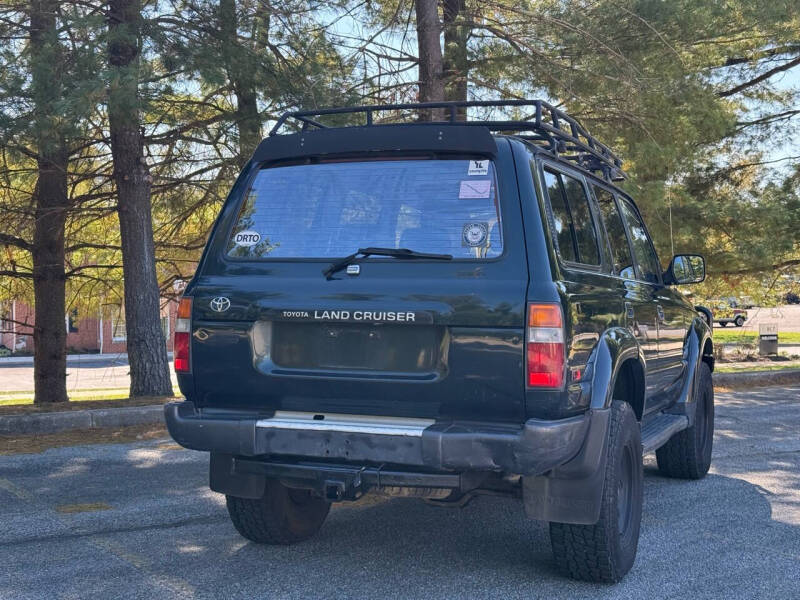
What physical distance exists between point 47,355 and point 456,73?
25.6ft

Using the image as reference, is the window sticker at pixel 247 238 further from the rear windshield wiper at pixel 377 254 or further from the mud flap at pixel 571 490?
the mud flap at pixel 571 490

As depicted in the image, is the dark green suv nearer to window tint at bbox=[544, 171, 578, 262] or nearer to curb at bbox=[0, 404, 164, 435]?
window tint at bbox=[544, 171, 578, 262]

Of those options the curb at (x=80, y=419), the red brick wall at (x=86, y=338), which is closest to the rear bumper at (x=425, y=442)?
the curb at (x=80, y=419)

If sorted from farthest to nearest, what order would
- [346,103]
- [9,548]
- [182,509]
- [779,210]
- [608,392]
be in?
1. [779,210]
2. [346,103]
3. [182,509]
4. [9,548]
5. [608,392]

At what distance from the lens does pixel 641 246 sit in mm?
6270

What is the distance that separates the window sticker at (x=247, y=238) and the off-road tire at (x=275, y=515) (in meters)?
1.24

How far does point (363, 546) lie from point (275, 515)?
53 cm

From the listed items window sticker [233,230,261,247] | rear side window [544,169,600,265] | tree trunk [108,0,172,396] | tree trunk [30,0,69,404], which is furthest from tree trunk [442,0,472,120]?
window sticker [233,230,261,247]

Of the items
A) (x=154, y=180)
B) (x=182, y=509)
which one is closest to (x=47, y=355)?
(x=154, y=180)

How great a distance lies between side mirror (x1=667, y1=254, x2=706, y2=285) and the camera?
660 cm

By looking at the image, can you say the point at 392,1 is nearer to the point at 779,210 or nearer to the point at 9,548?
the point at 779,210

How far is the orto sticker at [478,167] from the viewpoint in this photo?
4215 mm

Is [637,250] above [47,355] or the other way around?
above

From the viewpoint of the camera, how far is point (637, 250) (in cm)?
605
